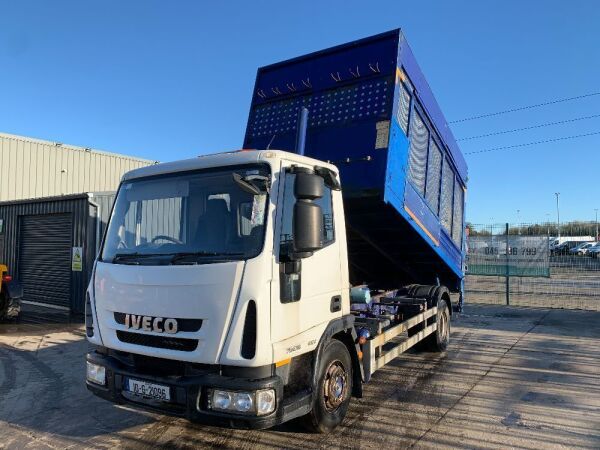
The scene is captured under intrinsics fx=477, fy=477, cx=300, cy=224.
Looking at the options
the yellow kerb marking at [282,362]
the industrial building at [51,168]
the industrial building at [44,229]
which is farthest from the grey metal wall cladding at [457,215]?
the industrial building at [51,168]

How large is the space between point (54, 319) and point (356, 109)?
9696mm

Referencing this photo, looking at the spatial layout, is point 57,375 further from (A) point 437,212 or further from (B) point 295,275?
(A) point 437,212

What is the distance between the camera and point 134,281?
3732 mm

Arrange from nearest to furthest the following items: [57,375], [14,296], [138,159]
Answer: [57,375] → [14,296] → [138,159]

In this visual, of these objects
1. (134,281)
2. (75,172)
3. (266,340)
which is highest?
(75,172)

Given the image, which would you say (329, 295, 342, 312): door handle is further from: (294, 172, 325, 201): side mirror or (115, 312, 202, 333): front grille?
(115, 312, 202, 333): front grille

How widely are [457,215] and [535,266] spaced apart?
22.9 feet

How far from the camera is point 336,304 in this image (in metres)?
4.31

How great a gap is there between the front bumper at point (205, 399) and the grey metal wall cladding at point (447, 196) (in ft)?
15.1

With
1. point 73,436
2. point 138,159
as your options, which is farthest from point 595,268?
point 138,159

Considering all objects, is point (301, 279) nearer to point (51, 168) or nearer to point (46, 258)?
point (46, 258)

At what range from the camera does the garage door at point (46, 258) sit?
13.2m

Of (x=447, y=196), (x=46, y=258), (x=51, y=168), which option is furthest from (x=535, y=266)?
(x=51, y=168)

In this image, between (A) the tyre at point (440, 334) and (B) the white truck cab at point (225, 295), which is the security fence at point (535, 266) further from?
(B) the white truck cab at point (225, 295)
